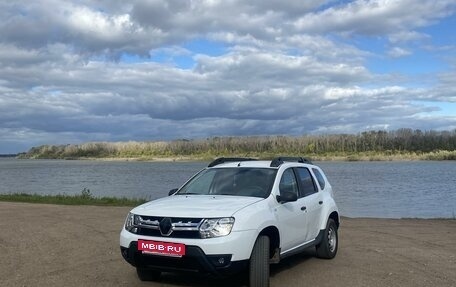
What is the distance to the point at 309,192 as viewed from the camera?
8.88 metres

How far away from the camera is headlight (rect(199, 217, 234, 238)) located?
6.34 meters

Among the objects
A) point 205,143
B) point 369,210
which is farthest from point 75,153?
point 369,210

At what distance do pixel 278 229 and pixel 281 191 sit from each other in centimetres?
72

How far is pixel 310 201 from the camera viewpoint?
863 centimetres

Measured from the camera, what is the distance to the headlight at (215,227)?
6336 mm

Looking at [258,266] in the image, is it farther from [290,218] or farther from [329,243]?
[329,243]

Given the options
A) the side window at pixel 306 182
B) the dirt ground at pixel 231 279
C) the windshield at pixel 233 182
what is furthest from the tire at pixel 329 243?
the windshield at pixel 233 182

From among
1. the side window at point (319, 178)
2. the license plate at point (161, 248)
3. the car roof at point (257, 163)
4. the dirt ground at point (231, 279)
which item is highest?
the car roof at point (257, 163)

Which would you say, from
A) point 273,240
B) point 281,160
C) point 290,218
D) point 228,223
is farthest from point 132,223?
point 281,160

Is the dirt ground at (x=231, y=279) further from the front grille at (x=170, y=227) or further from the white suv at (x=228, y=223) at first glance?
the front grille at (x=170, y=227)

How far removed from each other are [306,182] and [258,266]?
2.71 meters

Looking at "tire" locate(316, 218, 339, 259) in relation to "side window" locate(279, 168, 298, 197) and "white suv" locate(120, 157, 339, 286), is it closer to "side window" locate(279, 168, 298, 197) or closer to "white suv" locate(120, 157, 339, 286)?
"white suv" locate(120, 157, 339, 286)

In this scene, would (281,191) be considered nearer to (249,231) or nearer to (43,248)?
(249,231)

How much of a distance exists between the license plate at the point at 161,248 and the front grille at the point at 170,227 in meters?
0.12
